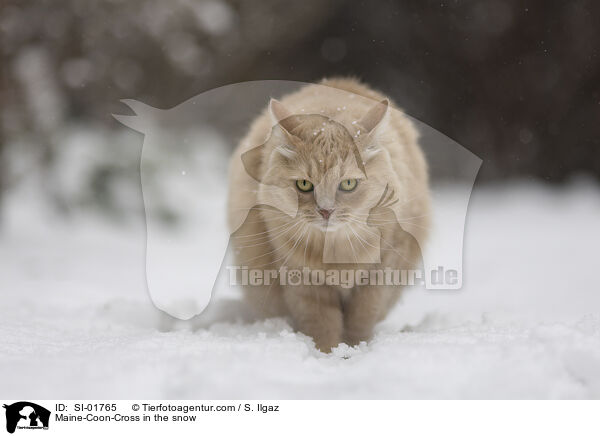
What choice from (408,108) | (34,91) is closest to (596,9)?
(408,108)

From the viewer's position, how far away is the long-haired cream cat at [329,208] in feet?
4.31

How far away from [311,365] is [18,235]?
239cm

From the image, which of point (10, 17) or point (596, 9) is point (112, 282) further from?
point (596, 9)

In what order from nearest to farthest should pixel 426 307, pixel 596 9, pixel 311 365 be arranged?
1. pixel 311 365
2. pixel 426 307
3. pixel 596 9

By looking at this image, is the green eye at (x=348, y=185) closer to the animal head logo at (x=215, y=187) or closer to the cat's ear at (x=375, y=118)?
the animal head logo at (x=215, y=187)

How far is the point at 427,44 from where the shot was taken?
115 inches

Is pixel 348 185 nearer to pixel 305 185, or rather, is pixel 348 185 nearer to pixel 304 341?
pixel 305 185

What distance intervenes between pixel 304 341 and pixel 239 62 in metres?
1.95

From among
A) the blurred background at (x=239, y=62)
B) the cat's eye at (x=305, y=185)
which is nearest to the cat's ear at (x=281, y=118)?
the cat's eye at (x=305, y=185)

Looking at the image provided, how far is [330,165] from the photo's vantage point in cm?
129
